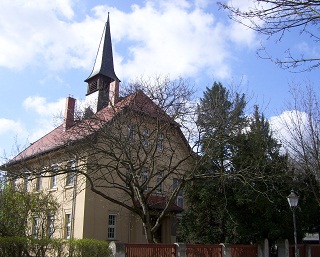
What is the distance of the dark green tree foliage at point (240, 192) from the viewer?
18.6 metres

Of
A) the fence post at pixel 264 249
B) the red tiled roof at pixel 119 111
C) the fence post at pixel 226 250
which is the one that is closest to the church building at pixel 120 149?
the red tiled roof at pixel 119 111

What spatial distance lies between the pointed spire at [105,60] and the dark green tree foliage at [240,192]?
15614 mm

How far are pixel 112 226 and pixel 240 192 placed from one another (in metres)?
10.2

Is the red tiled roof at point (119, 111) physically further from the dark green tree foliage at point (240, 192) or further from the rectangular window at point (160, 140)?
the dark green tree foliage at point (240, 192)

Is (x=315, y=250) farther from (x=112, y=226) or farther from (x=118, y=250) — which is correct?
(x=118, y=250)

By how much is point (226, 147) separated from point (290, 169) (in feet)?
14.9

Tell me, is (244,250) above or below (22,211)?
below

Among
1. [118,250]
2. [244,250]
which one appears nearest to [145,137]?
[118,250]

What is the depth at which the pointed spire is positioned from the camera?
34719 mm

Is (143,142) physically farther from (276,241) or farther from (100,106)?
(276,241)

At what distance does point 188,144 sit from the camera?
17.6 m

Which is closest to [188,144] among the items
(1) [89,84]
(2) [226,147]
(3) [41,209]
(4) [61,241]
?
(2) [226,147]

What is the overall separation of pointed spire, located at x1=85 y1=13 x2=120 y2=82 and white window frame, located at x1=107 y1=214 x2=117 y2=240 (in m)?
12.7

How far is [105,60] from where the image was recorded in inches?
1396
